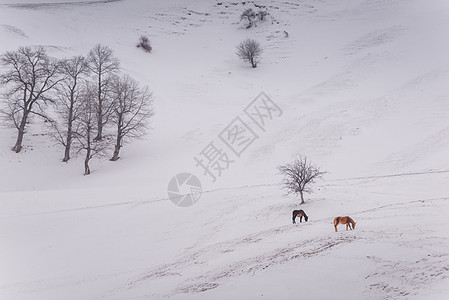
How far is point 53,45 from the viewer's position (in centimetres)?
5109

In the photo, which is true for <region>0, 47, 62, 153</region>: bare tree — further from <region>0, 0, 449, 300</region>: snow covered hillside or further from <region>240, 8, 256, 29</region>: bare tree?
<region>240, 8, 256, 29</region>: bare tree

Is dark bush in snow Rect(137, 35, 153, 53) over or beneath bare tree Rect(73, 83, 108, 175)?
over

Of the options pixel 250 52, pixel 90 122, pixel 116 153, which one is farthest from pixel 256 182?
pixel 250 52

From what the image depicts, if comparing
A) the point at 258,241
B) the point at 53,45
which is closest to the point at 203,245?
the point at 258,241

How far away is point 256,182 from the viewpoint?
25156mm

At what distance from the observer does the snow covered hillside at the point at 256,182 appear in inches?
372

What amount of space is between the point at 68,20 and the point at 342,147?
222 feet

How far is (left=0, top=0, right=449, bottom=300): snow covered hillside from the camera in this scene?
31.0 ft

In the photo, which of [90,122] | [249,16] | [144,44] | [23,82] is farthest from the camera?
[249,16]

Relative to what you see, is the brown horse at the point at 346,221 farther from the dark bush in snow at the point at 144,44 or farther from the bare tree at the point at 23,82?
the dark bush in snow at the point at 144,44

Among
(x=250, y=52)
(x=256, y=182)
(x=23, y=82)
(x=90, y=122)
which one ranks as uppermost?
(x=250, y=52)

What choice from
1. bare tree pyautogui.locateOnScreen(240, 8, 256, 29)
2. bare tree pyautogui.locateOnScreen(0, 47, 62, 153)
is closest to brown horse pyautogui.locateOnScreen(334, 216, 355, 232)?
bare tree pyautogui.locateOnScreen(0, 47, 62, 153)

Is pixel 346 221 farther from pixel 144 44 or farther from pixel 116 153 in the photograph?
pixel 144 44

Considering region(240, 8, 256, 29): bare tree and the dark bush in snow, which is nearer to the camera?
the dark bush in snow
